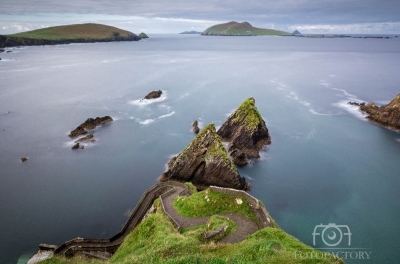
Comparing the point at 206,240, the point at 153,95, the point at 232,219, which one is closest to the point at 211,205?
the point at 232,219

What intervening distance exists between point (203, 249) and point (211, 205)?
8370 millimetres

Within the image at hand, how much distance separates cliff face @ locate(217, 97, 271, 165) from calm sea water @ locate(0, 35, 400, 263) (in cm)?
258

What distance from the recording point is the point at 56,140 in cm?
5538

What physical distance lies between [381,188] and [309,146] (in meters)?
14.9

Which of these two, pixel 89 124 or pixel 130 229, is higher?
pixel 89 124

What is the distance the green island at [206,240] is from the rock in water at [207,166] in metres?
8.74

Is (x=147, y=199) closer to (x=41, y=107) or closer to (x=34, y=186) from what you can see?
(x=34, y=186)

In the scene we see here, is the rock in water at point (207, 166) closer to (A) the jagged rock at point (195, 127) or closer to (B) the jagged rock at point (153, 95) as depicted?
(A) the jagged rock at point (195, 127)

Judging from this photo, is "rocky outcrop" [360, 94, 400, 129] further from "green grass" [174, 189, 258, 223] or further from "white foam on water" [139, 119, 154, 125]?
"green grass" [174, 189, 258, 223]

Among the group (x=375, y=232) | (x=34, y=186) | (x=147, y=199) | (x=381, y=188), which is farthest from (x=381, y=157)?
(x=34, y=186)

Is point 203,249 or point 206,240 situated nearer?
point 203,249

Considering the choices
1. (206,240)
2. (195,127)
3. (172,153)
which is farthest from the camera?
(195,127)

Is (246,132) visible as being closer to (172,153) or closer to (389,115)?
(172,153)

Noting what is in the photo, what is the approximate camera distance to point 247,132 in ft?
163
